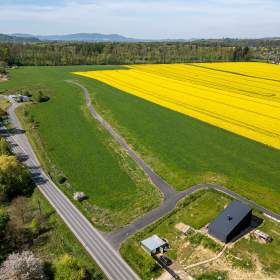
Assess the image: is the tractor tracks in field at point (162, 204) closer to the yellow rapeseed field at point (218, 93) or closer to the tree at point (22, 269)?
the tree at point (22, 269)

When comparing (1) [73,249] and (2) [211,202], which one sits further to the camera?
(2) [211,202]

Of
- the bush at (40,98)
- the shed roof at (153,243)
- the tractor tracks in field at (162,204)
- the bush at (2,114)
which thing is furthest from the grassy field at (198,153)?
the bush at (2,114)

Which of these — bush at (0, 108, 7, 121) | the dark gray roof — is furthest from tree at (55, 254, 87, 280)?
bush at (0, 108, 7, 121)

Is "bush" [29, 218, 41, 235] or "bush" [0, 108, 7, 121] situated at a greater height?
"bush" [0, 108, 7, 121]

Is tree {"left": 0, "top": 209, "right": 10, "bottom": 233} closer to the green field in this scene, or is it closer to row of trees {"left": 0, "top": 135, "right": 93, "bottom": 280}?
row of trees {"left": 0, "top": 135, "right": 93, "bottom": 280}

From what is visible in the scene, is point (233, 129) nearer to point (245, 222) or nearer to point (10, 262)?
point (245, 222)

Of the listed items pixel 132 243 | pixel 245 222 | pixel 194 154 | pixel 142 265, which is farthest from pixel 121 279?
pixel 194 154
